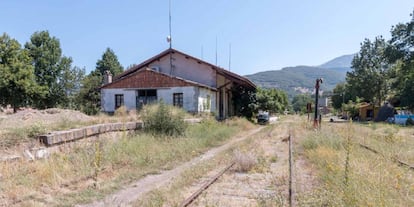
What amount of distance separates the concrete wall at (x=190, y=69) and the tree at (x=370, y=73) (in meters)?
41.4

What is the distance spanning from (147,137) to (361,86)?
55681 mm

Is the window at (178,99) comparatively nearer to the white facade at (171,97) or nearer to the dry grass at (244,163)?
the white facade at (171,97)

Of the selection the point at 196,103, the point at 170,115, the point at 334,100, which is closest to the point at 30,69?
the point at 196,103

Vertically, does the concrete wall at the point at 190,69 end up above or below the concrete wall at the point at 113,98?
above

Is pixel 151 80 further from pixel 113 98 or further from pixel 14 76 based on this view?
pixel 14 76

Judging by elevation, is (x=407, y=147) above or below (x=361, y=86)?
below

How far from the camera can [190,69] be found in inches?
1054

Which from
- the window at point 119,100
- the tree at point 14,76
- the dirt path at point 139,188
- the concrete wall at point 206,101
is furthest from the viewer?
the tree at point 14,76

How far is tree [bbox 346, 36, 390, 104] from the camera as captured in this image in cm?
5488

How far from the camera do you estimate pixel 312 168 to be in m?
8.02

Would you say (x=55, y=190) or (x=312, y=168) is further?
(x=312, y=168)

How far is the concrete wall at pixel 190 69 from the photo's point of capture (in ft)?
86.1

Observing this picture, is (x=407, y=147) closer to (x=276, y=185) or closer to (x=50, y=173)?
(x=276, y=185)

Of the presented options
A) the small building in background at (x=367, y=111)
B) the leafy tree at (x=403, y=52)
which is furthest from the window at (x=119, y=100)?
the small building in background at (x=367, y=111)
